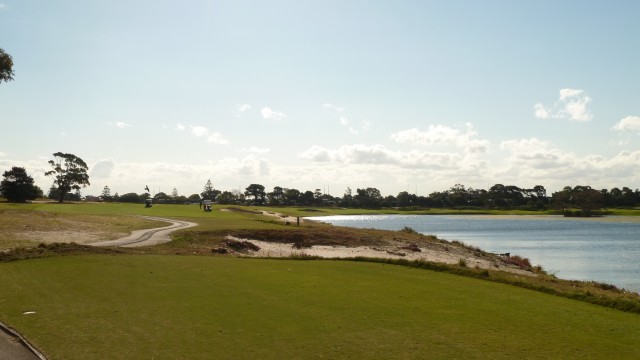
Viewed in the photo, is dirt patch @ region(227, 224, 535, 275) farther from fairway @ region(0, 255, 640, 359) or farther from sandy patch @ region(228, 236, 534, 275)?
fairway @ region(0, 255, 640, 359)

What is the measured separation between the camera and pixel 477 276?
80.7ft

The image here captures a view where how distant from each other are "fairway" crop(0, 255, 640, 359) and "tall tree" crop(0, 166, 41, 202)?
3631 inches

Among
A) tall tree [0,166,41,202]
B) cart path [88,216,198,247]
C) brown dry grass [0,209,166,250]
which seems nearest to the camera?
cart path [88,216,198,247]

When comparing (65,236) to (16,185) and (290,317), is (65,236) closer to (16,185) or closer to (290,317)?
(290,317)

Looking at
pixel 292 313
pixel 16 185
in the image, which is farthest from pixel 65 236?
pixel 16 185

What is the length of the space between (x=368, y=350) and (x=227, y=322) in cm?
426

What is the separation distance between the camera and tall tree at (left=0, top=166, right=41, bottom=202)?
3974 inches

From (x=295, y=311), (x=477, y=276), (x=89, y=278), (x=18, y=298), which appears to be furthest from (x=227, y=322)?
(x=477, y=276)

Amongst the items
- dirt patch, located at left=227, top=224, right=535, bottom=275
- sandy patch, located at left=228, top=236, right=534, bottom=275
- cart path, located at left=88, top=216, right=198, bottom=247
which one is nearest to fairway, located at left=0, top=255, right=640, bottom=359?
cart path, located at left=88, top=216, right=198, bottom=247

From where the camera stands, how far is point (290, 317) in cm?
1420

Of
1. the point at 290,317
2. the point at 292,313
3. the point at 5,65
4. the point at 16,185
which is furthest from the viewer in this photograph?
the point at 16,185

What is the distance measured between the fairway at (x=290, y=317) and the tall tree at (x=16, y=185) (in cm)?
9223

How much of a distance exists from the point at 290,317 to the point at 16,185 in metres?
106

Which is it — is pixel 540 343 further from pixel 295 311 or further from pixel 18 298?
pixel 18 298
